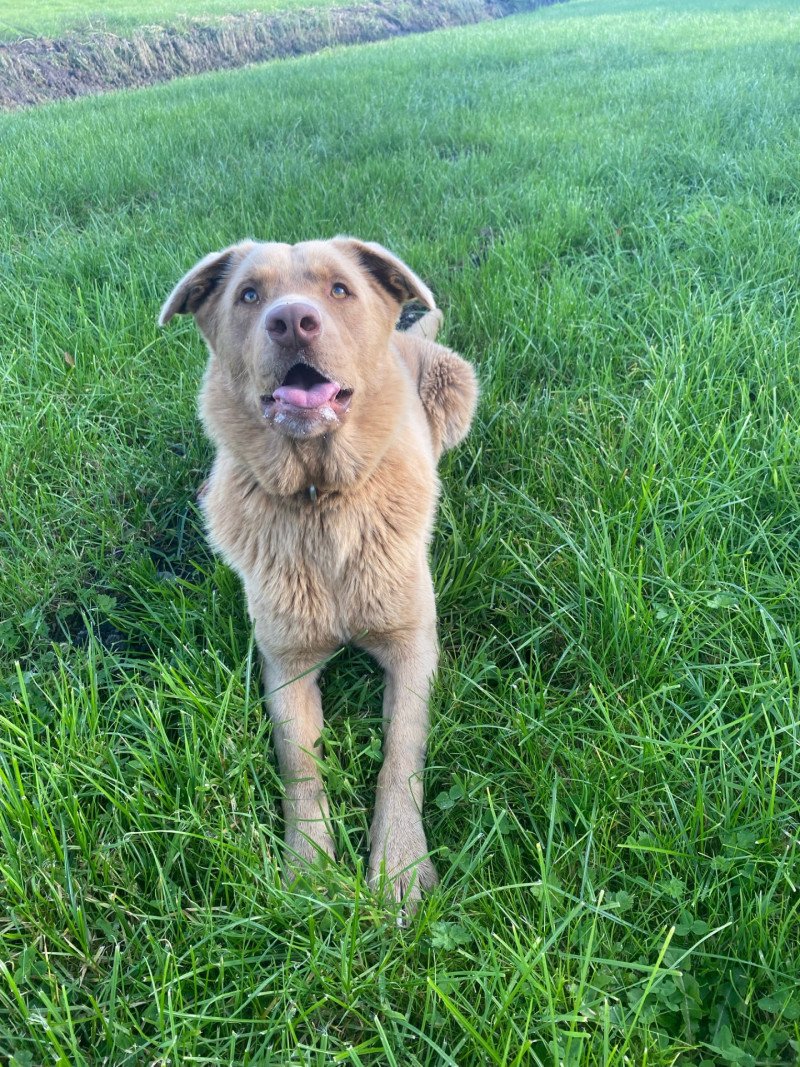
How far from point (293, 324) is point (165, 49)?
19.5 metres

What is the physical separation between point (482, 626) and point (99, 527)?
147 cm

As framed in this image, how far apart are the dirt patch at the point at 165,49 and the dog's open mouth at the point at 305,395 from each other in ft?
49.9

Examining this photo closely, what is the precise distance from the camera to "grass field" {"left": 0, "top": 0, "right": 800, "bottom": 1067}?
1256 mm

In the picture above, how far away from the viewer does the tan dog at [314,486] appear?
1833 millimetres

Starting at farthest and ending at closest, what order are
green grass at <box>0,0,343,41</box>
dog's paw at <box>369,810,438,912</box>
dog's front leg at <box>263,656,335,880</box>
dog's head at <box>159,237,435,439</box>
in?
green grass at <box>0,0,343,41</box>
dog's head at <box>159,237,435,439</box>
dog's front leg at <box>263,656,335,880</box>
dog's paw at <box>369,810,438,912</box>

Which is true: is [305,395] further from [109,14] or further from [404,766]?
[109,14]

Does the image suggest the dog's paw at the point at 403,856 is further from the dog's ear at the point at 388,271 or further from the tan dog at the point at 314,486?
the dog's ear at the point at 388,271

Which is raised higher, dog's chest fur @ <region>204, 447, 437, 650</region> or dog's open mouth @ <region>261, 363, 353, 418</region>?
dog's open mouth @ <region>261, 363, 353, 418</region>

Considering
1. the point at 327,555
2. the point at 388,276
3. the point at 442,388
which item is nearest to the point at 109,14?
the point at 442,388

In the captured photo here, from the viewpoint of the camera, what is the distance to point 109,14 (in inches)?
707

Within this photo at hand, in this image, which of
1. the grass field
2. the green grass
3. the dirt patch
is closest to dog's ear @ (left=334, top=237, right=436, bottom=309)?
the grass field

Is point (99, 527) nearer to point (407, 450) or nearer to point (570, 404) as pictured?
point (407, 450)

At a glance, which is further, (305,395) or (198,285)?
(198,285)

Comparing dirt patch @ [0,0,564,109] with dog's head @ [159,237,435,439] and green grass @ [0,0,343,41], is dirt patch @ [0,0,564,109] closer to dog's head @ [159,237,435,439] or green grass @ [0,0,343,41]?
green grass @ [0,0,343,41]
